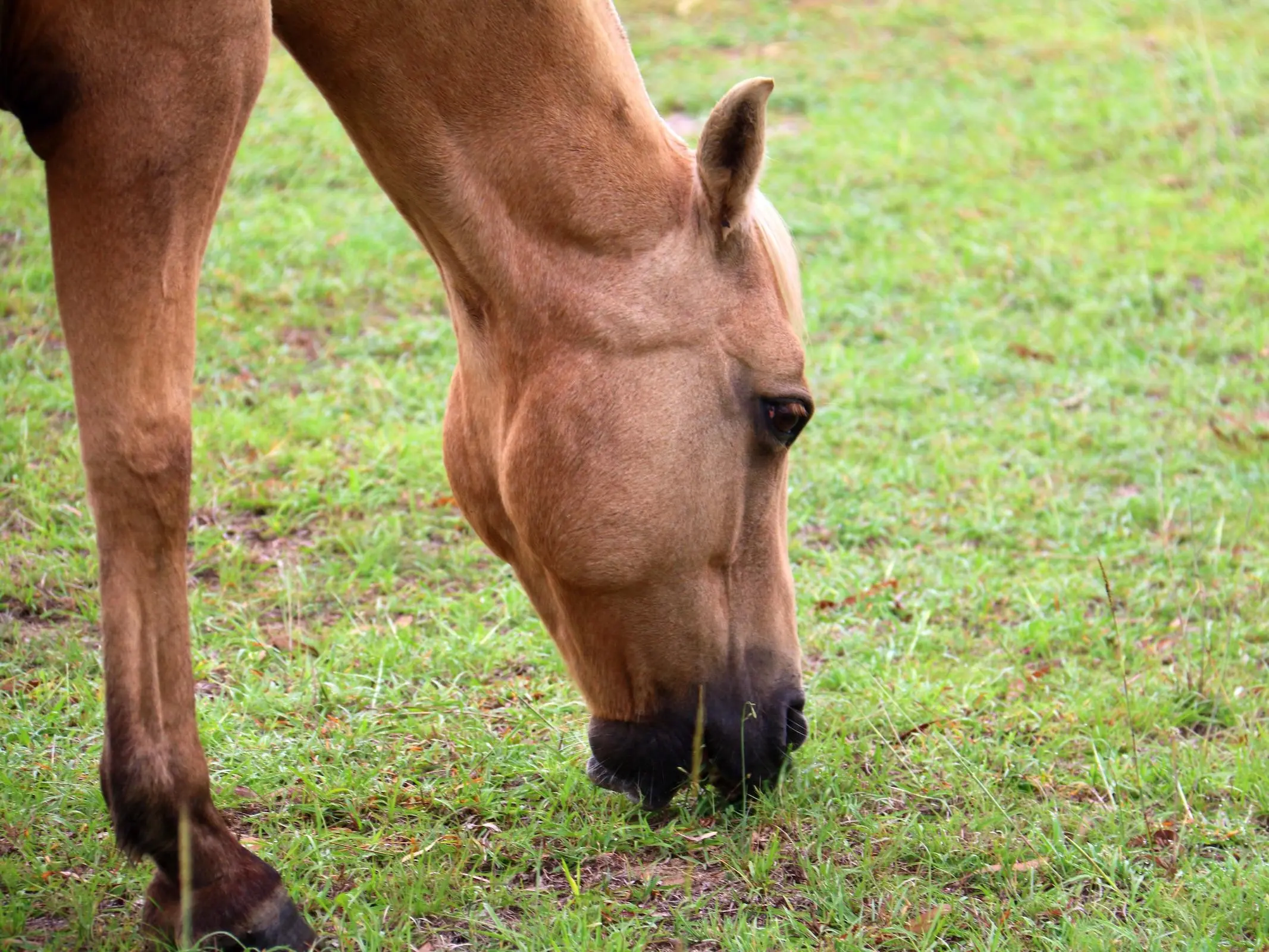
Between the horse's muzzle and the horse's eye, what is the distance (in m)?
0.54

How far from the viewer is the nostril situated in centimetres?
267

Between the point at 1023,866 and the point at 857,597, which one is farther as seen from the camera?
the point at 857,597

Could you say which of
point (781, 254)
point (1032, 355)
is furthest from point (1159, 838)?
point (1032, 355)

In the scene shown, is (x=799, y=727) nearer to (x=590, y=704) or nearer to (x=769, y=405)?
(x=590, y=704)

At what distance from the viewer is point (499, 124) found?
2.46 metres

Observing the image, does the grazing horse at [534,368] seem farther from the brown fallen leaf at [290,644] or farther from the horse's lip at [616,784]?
the brown fallen leaf at [290,644]

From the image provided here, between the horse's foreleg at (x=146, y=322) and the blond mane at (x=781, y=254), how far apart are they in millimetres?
993

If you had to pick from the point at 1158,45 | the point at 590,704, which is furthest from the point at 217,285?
the point at 1158,45

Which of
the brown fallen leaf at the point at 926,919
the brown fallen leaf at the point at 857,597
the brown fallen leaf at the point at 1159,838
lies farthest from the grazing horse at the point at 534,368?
the brown fallen leaf at the point at 857,597

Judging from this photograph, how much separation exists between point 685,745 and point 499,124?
127 centimetres

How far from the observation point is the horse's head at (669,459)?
8.11 ft

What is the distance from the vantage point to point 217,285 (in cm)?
605

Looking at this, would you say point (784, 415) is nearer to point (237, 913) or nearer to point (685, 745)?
point (685, 745)

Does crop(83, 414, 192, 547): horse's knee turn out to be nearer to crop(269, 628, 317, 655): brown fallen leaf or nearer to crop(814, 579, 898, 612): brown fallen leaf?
crop(269, 628, 317, 655): brown fallen leaf
